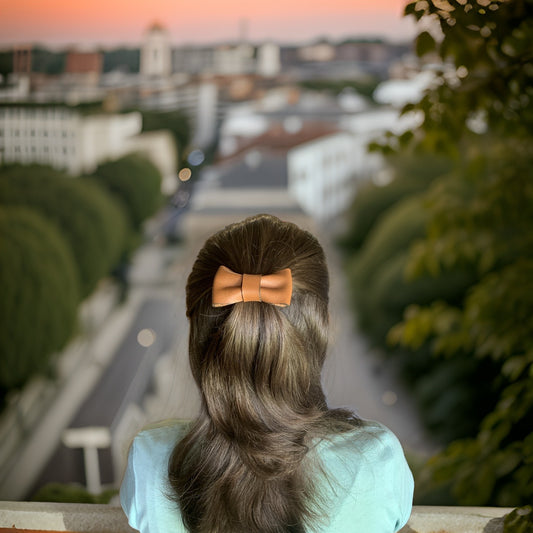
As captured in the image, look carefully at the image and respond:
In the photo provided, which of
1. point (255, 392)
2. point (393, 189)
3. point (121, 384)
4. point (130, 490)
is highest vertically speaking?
point (393, 189)

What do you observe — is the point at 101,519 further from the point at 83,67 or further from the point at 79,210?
the point at 83,67

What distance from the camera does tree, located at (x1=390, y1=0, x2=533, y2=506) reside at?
1.02 meters

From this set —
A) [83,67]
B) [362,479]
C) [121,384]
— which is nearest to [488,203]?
[362,479]

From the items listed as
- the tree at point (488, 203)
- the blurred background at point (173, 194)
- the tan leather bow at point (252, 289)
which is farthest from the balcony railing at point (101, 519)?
the blurred background at point (173, 194)

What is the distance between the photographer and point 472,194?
248cm

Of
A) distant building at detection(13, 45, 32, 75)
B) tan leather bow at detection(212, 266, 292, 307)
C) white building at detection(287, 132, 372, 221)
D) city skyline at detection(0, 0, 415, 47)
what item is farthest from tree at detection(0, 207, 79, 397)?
tan leather bow at detection(212, 266, 292, 307)

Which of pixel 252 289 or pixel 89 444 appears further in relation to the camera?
pixel 89 444

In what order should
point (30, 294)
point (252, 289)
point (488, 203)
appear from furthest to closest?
point (30, 294), point (488, 203), point (252, 289)

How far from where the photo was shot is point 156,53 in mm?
2643

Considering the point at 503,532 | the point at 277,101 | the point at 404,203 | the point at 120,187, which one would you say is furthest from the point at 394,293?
the point at 503,532

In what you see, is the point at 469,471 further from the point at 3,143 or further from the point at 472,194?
the point at 3,143

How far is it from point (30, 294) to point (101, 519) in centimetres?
153

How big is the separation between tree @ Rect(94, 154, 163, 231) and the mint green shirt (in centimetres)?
193

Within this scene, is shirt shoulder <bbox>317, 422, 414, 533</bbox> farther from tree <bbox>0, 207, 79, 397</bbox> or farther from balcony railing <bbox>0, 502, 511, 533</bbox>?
tree <bbox>0, 207, 79, 397</bbox>
